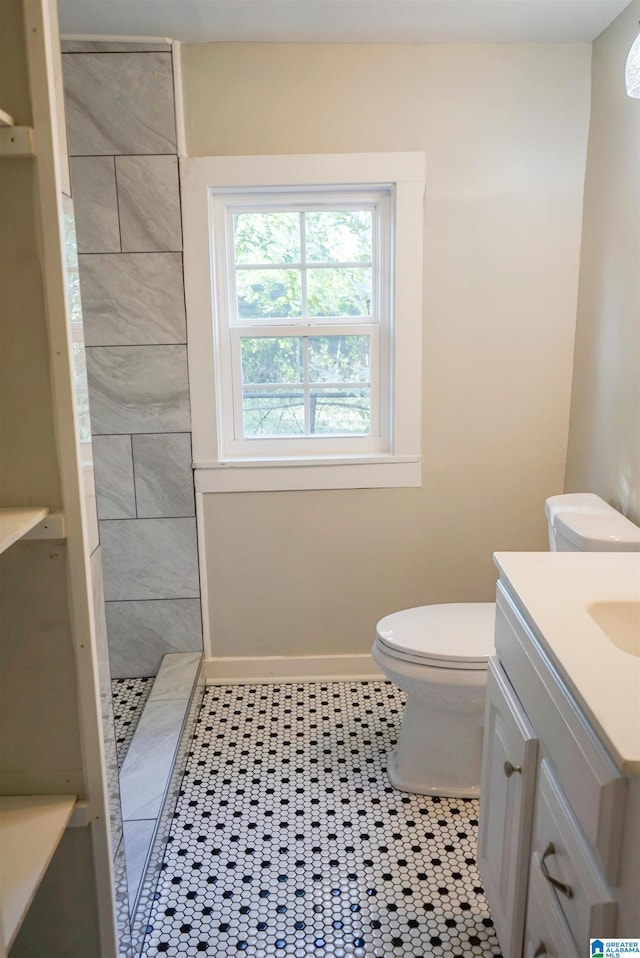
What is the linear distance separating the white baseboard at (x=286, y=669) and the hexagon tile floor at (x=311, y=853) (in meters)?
0.22

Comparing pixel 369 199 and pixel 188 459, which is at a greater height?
pixel 369 199

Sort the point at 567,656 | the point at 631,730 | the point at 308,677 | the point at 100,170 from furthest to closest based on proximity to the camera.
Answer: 1. the point at 308,677
2. the point at 100,170
3. the point at 567,656
4. the point at 631,730

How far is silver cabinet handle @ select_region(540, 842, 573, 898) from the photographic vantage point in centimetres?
100

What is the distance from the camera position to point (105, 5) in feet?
6.57

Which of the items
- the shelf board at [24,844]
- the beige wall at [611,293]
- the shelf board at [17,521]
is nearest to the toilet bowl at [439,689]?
the beige wall at [611,293]

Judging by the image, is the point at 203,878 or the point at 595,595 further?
the point at 203,878

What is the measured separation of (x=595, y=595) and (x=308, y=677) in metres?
1.61

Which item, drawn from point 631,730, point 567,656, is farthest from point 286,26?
point 631,730

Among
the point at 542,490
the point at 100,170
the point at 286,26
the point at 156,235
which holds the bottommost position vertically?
the point at 542,490

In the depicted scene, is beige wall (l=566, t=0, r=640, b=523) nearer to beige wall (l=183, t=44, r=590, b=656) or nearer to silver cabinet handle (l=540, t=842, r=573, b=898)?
beige wall (l=183, t=44, r=590, b=656)

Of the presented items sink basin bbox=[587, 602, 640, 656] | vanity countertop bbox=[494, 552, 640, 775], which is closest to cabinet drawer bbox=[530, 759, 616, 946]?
vanity countertop bbox=[494, 552, 640, 775]

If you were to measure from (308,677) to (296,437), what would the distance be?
95cm

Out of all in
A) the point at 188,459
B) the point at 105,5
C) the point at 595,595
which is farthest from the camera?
the point at 188,459

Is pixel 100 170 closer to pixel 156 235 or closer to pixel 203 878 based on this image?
pixel 156 235
